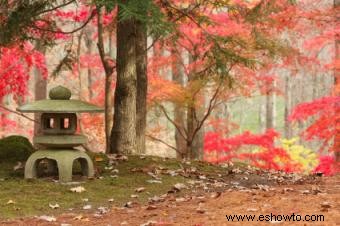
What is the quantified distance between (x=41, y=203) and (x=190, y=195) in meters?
2.12

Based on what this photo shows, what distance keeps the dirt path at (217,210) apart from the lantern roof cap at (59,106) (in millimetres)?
2104

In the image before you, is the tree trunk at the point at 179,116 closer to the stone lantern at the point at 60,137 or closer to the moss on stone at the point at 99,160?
the moss on stone at the point at 99,160

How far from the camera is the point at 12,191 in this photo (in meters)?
7.33

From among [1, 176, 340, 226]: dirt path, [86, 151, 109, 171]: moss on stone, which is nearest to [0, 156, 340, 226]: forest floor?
[1, 176, 340, 226]: dirt path

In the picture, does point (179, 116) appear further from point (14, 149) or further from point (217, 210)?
point (217, 210)

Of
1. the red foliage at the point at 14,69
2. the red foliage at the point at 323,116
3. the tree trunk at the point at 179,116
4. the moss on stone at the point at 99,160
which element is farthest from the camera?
the tree trunk at the point at 179,116

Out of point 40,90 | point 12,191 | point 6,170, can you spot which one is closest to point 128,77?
point 6,170

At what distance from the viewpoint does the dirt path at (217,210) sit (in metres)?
5.29

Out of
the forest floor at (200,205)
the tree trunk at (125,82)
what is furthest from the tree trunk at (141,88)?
the forest floor at (200,205)

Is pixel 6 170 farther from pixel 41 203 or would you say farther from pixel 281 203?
pixel 281 203

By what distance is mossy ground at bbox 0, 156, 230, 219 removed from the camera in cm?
665

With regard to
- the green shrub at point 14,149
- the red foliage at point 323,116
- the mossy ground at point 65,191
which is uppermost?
the red foliage at point 323,116

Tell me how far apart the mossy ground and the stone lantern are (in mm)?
280

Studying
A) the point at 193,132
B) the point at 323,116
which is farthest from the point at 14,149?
the point at 323,116
